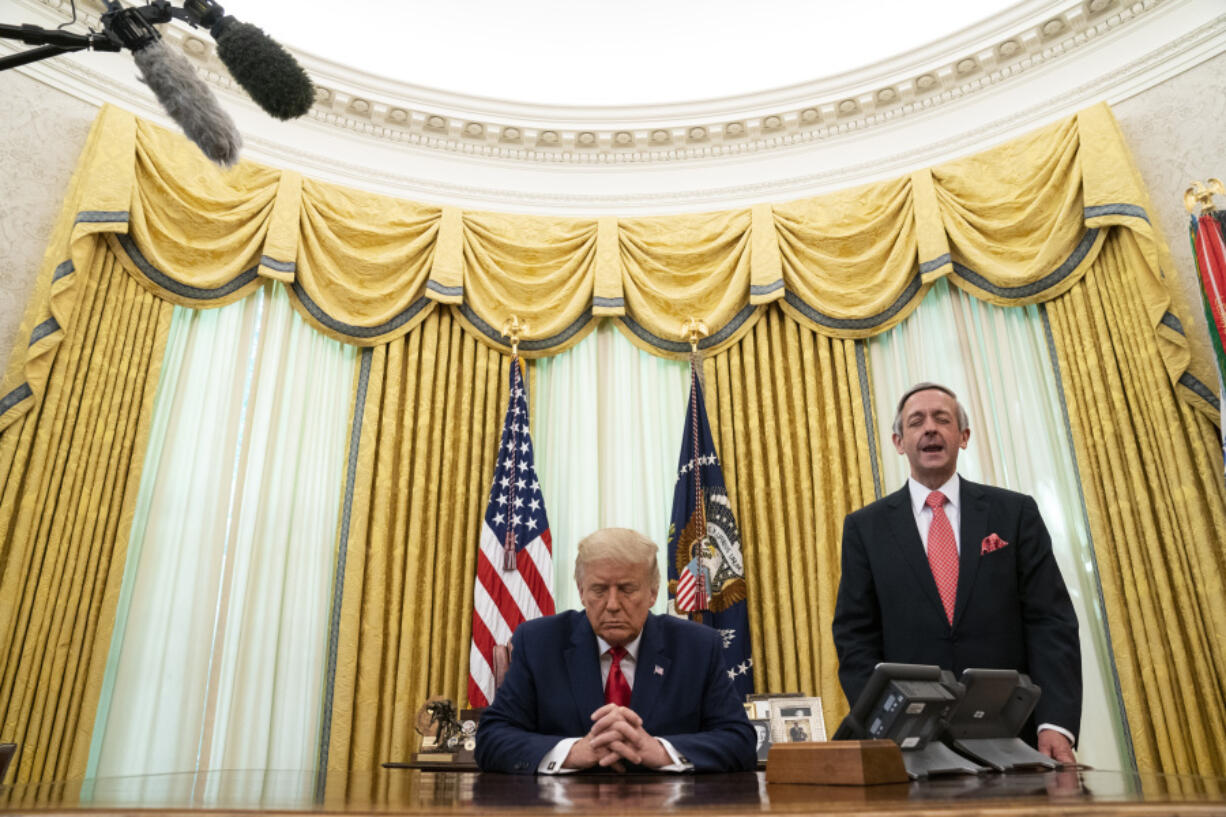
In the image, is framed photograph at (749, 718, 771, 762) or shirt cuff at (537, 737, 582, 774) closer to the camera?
shirt cuff at (537, 737, 582, 774)

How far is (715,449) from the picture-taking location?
17.7 feet

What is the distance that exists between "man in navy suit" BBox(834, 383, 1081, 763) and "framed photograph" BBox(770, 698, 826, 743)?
170cm

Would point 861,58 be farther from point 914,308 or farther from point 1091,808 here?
point 1091,808

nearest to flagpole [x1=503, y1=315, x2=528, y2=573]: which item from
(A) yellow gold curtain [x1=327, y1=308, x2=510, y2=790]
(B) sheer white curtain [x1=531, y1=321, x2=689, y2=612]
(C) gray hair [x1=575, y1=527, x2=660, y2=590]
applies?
(A) yellow gold curtain [x1=327, y1=308, x2=510, y2=790]

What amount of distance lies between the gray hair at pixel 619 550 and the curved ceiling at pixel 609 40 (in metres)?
4.88

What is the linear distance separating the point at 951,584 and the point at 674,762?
1.10 metres

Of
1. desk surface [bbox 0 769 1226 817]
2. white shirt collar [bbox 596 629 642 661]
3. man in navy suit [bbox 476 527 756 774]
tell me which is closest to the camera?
desk surface [bbox 0 769 1226 817]

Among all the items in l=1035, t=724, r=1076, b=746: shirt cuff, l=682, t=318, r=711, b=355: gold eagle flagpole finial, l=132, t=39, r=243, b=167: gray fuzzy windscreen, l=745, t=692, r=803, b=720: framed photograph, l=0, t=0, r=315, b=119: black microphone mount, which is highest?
l=682, t=318, r=711, b=355: gold eagle flagpole finial

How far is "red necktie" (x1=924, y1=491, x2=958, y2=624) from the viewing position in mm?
Answer: 2379

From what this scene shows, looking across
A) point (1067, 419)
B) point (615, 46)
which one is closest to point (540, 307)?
point (615, 46)

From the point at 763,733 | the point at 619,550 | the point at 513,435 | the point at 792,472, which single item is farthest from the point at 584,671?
the point at 792,472

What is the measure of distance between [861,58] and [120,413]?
5.85m

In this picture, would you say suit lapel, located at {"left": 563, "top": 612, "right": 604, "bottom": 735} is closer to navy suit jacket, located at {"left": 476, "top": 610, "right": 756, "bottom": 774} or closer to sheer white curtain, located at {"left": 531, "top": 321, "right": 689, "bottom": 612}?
navy suit jacket, located at {"left": 476, "top": 610, "right": 756, "bottom": 774}

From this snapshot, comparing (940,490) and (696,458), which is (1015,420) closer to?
(696,458)
